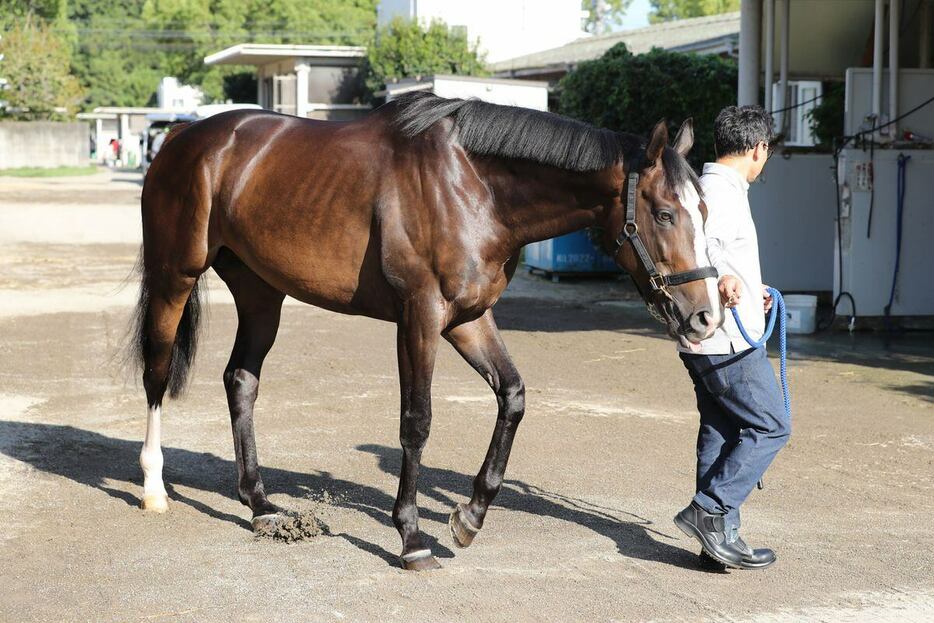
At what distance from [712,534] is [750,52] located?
29.7 feet

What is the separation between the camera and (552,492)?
19.5 ft

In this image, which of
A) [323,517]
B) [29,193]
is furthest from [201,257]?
[29,193]

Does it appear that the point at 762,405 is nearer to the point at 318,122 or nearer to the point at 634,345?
the point at 318,122

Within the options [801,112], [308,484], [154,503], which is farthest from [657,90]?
[154,503]

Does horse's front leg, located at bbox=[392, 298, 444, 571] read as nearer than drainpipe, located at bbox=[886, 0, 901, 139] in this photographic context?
Yes

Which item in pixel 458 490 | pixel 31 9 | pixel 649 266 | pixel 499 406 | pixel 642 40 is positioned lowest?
pixel 458 490

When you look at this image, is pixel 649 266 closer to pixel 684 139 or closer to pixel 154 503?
pixel 684 139

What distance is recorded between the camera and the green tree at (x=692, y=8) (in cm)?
6694

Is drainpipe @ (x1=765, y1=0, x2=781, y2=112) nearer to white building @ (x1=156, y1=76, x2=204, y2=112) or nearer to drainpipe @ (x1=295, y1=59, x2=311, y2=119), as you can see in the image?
drainpipe @ (x1=295, y1=59, x2=311, y2=119)

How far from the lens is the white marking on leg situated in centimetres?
562

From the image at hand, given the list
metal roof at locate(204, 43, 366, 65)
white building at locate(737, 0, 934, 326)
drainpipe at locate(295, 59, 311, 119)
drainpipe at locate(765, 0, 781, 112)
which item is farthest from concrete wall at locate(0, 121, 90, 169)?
drainpipe at locate(765, 0, 781, 112)

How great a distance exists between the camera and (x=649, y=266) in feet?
14.6

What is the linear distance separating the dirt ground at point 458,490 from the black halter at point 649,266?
3.86 feet

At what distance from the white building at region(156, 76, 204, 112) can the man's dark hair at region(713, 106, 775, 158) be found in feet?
253
